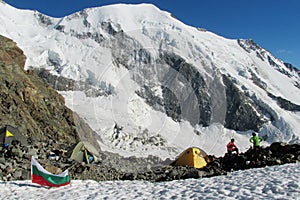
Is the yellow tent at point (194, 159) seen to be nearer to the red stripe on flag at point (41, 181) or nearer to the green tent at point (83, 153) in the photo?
the green tent at point (83, 153)

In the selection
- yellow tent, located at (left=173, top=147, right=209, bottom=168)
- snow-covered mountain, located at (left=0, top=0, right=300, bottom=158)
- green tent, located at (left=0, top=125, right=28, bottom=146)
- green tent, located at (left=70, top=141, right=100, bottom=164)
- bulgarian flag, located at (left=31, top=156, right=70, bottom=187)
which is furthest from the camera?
snow-covered mountain, located at (left=0, top=0, right=300, bottom=158)

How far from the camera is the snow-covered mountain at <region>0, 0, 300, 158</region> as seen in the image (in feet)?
319

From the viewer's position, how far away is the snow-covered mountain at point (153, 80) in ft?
319

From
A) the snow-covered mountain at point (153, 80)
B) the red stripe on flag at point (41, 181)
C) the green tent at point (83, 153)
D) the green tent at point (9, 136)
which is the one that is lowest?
the red stripe on flag at point (41, 181)

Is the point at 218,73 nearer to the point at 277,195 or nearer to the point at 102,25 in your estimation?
the point at 102,25

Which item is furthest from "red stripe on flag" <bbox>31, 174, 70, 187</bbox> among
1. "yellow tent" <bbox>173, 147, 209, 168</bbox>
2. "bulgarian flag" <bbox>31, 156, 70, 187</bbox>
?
"yellow tent" <bbox>173, 147, 209, 168</bbox>

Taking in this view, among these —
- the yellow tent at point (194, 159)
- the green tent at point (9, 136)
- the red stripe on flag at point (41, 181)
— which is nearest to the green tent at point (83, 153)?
the green tent at point (9, 136)

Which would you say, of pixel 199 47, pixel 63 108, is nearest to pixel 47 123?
pixel 63 108

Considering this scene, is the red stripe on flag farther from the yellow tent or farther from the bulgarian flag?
the yellow tent

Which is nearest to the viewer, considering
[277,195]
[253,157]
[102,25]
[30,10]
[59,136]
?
[277,195]

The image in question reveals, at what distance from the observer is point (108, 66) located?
396 ft

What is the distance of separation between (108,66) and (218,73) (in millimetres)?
38260

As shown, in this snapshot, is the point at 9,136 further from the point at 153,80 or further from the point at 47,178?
the point at 153,80

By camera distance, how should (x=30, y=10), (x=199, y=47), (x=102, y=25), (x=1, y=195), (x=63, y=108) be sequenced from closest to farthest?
(x=1, y=195), (x=63, y=108), (x=199, y=47), (x=102, y=25), (x=30, y=10)
